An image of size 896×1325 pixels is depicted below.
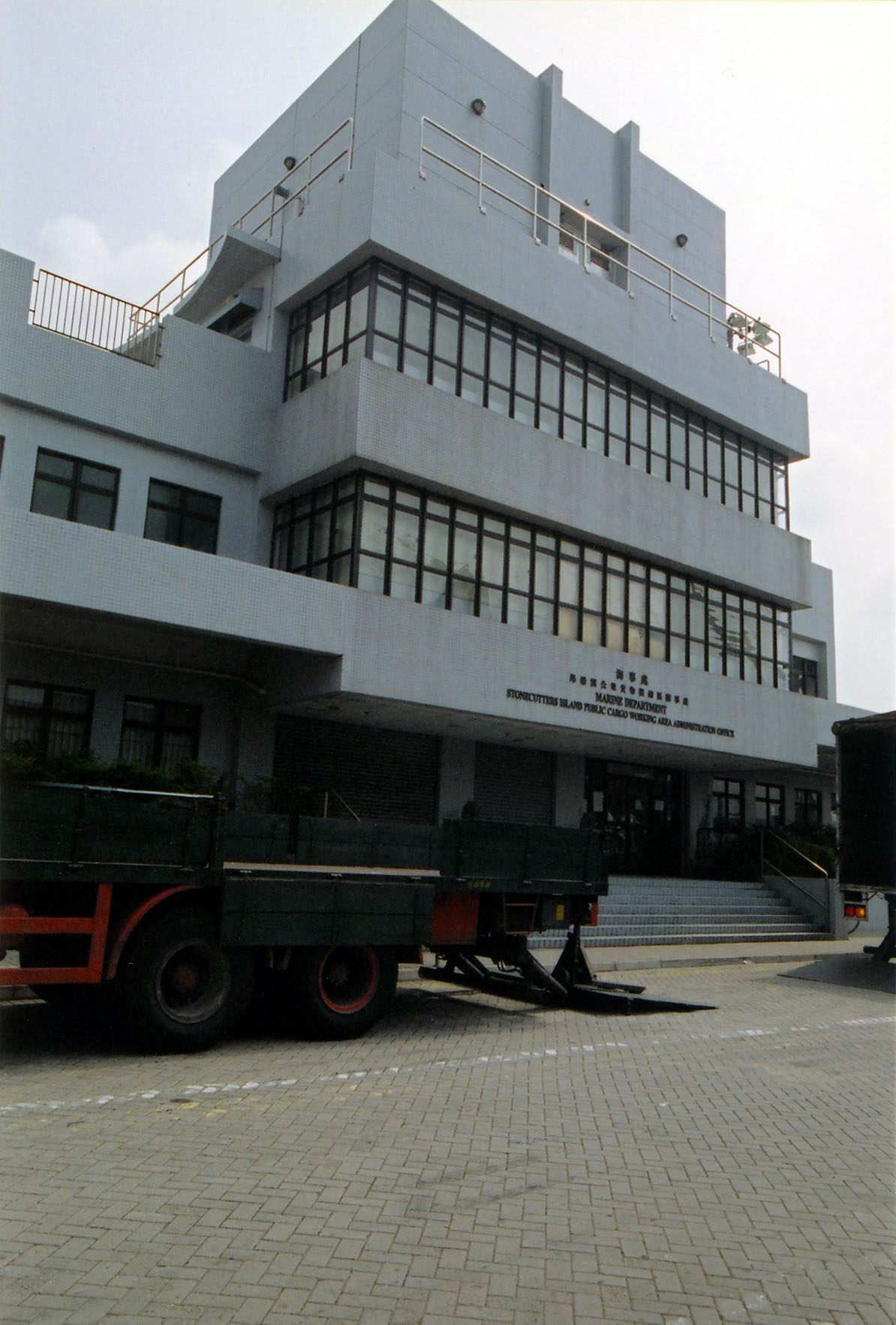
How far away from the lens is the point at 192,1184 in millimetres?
5246

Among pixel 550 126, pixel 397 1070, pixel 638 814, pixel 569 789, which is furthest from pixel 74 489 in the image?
pixel 550 126

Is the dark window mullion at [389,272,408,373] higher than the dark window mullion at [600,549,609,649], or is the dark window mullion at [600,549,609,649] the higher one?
the dark window mullion at [389,272,408,373]

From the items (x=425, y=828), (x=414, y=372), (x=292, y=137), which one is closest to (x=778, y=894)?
(x=414, y=372)

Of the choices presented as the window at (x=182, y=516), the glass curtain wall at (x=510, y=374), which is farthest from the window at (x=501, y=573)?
the glass curtain wall at (x=510, y=374)

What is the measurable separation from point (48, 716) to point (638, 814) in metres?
15.9

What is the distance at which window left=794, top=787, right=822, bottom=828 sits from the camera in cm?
3259

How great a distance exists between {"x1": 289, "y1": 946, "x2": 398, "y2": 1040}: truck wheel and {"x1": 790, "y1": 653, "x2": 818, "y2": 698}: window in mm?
27985

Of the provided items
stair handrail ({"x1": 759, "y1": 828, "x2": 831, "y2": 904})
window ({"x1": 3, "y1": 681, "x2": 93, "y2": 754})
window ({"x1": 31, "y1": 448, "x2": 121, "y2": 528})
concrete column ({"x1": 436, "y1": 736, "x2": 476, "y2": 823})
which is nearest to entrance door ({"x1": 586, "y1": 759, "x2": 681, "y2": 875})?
stair handrail ({"x1": 759, "y1": 828, "x2": 831, "y2": 904})

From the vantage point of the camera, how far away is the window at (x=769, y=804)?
1219 inches

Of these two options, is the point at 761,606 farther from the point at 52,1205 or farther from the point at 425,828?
the point at 52,1205

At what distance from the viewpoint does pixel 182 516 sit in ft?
65.9

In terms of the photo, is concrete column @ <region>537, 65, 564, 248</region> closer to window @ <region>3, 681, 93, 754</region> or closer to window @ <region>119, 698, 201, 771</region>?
window @ <region>119, 698, 201, 771</region>

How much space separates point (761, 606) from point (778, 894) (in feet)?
26.3

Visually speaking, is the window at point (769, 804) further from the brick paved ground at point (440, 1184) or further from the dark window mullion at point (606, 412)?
the brick paved ground at point (440, 1184)
